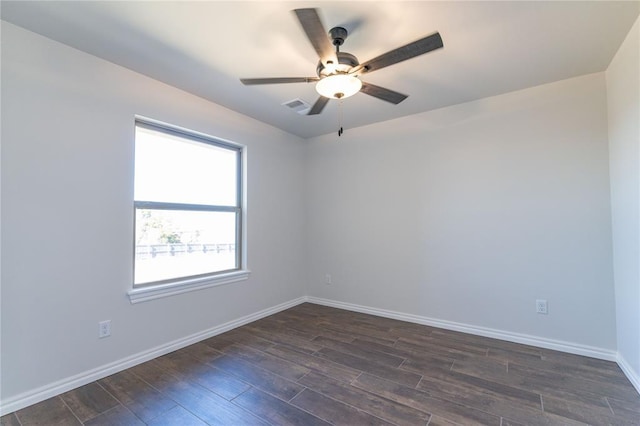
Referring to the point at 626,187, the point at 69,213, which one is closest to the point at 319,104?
the point at 69,213

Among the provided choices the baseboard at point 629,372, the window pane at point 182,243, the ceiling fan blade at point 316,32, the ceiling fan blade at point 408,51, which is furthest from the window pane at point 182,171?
the baseboard at point 629,372

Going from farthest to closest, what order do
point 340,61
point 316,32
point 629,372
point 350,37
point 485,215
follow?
point 485,215
point 629,372
point 350,37
point 340,61
point 316,32

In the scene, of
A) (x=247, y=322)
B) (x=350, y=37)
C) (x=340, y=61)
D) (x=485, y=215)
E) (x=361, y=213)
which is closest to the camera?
(x=340, y=61)

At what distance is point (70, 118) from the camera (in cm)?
207

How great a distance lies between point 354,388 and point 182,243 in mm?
2079

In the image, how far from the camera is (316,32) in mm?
1453

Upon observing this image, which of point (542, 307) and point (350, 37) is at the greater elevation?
point (350, 37)

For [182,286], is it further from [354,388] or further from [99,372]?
[354,388]

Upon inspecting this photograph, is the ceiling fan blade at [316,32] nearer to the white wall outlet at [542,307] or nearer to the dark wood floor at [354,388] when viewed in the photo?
the dark wood floor at [354,388]

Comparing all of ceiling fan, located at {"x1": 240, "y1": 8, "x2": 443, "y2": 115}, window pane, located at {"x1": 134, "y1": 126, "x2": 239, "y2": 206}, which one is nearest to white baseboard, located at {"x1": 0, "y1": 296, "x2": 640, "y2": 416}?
window pane, located at {"x1": 134, "y1": 126, "x2": 239, "y2": 206}

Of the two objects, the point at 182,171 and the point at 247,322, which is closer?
the point at 182,171

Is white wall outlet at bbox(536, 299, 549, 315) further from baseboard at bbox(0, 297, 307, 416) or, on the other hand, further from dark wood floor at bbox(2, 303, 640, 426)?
baseboard at bbox(0, 297, 307, 416)

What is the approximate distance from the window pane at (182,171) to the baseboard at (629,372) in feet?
12.5

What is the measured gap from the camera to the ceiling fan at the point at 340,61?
142cm
